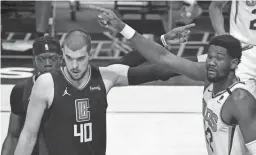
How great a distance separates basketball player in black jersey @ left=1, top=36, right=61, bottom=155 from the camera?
437 centimetres

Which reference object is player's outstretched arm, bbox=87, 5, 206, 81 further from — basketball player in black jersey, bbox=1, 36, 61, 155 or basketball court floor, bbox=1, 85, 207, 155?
basketball court floor, bbox=1, 85, 207, 155

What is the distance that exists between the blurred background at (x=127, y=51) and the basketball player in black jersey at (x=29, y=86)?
163 centimetres

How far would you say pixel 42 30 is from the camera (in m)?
9.63

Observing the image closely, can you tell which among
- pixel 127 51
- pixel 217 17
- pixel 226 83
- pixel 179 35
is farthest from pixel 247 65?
pixel 127 51

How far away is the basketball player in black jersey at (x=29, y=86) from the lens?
14.3ft

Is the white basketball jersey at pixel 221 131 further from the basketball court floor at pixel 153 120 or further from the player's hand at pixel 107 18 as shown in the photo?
the basketball court floor at pixel 153 120

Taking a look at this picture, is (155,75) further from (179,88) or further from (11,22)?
(11,22)

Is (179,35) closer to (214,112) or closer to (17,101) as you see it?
(214,112)

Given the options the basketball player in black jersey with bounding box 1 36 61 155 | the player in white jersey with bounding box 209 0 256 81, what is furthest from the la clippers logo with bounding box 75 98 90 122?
the player in white jersey with bounding box 209 0 256 81

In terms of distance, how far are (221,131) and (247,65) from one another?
183cm

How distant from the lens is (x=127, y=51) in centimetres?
1017

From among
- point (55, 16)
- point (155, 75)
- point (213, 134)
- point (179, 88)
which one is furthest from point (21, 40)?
point (213, 134)

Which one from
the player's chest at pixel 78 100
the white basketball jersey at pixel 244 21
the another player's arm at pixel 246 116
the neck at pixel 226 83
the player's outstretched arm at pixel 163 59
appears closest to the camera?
the another player's arm at pixel 246 116

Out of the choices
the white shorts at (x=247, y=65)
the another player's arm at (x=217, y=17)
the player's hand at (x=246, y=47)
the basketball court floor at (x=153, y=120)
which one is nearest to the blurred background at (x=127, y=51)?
the basketball court floor at (x=153, y=120)
